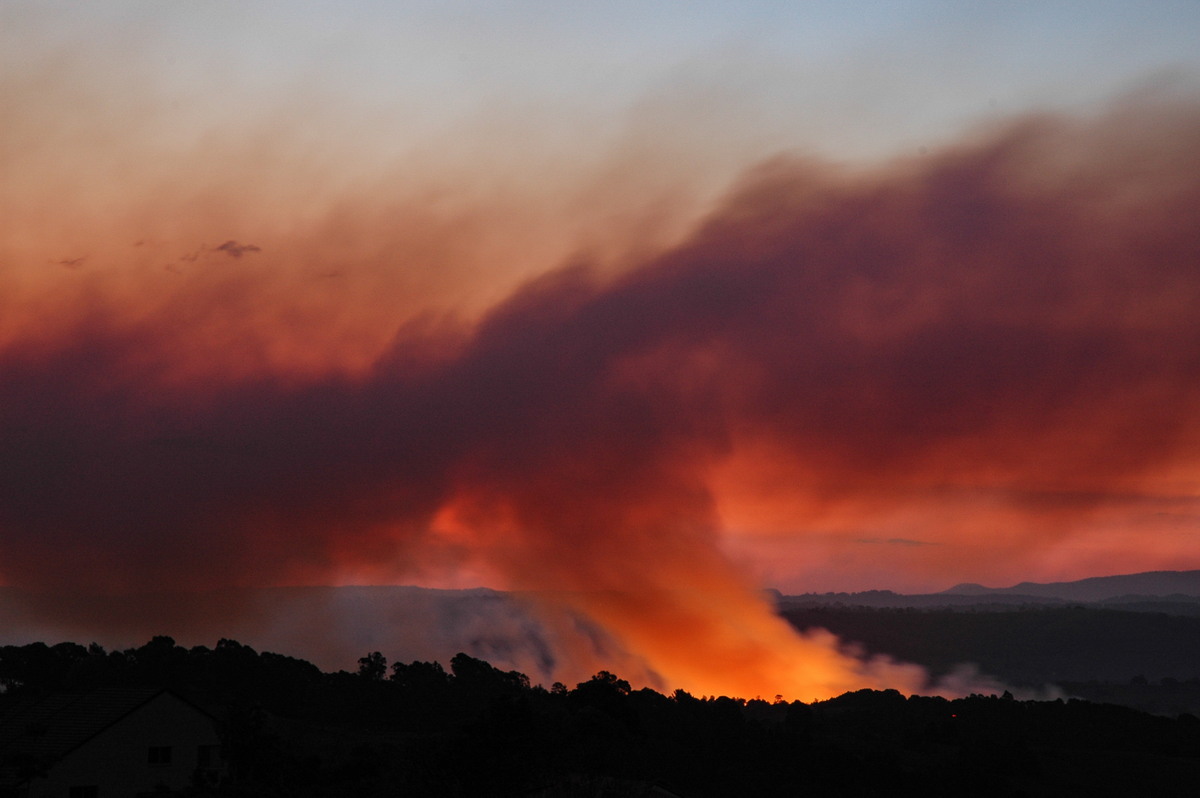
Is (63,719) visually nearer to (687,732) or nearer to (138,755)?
(138,755)

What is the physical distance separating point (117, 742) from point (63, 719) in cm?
479

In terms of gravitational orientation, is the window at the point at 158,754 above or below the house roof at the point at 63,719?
below

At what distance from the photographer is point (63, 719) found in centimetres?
8238

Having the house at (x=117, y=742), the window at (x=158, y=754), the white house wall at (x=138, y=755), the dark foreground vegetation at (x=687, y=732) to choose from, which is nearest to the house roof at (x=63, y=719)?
the house at (x=117, y=742)

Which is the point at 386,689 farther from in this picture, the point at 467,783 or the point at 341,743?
the point at 467,783

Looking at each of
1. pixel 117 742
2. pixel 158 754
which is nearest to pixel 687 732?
pixel 158 754

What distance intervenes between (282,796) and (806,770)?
81113mm

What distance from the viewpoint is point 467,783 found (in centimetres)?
6281

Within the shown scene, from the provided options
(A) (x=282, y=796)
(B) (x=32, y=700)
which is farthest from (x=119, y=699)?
(A) (x=282, y=796)

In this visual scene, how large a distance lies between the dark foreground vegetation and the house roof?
784cm

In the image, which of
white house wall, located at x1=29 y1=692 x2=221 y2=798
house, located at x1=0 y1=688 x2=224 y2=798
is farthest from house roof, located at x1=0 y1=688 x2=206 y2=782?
white house wall, located at x1=29 y1=692 x2=221 y2=798

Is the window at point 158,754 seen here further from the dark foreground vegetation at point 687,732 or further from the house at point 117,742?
the dark foreground vegetation at point 687,732

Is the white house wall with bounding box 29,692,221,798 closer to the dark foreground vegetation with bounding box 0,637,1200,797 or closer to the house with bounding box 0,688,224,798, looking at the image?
the house with bounding box 0,688,224,798

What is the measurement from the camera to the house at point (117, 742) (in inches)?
3095
